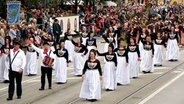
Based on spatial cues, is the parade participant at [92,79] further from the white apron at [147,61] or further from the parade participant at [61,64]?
the white apron at [147,61]

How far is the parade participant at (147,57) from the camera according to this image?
25.9 meters

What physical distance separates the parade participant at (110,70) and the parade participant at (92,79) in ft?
5.91

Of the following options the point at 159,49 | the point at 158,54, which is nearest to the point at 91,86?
the point at 158,54

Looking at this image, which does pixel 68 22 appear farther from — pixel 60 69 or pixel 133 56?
pixel 60 69

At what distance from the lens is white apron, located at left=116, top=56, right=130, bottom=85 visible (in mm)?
22250

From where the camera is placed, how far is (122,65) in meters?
22.3

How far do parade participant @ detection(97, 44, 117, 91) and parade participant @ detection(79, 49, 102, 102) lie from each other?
71.0 inches

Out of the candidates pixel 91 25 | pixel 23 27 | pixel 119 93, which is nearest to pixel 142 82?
pixel 119 93

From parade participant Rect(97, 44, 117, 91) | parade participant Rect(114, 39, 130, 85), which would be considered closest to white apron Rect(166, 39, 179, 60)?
parade participant Rect(114, 39, 130, 85)

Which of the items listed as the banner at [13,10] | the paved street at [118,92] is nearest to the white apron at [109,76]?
the paved street at [118,92]

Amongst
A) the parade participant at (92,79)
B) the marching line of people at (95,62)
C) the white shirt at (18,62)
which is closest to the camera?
the white shirt at (18,62)

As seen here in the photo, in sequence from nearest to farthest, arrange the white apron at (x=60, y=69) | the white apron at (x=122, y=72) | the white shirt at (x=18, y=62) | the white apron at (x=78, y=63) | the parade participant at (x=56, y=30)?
the white shirt at (x=18, y=62) → the white apron at (x=122, y=72) → the white apron at (x=60, y=69) → the white apron at (x=78, y=63) → the parade participant at (x=56, y=30)

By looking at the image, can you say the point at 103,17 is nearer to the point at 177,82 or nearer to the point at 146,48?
the point at 146,48

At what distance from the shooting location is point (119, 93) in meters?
A: 20.6
